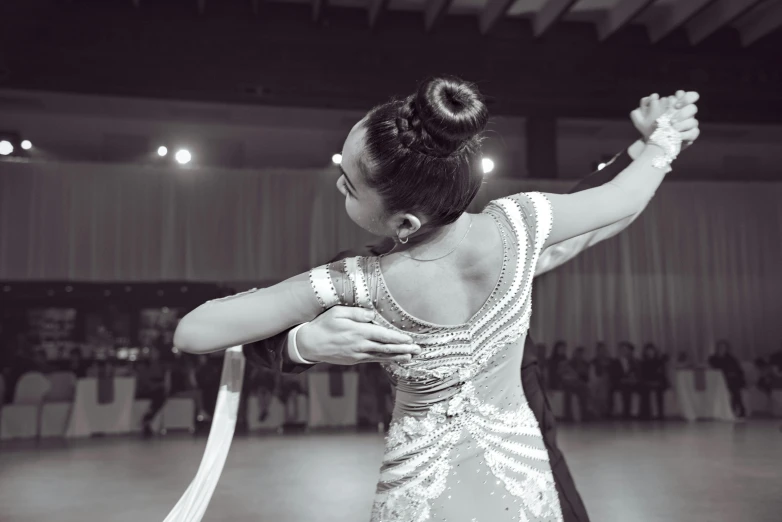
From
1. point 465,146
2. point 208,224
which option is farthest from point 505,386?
Result: point 208,224

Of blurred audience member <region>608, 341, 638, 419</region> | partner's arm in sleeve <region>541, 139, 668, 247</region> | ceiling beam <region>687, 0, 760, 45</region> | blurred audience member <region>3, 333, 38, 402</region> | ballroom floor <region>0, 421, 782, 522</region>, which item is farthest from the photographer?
blurred audience member <region>608, 341, 638, 419</region>

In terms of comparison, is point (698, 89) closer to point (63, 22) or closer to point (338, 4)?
point (338, 4)

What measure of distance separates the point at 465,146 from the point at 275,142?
9.58m

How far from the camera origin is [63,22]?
23.6 feet

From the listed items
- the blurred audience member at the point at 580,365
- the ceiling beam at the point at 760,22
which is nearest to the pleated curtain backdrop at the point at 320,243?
the blurred audience member at the point at 580,365

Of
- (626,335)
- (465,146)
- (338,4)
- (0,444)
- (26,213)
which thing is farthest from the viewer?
(626,335)

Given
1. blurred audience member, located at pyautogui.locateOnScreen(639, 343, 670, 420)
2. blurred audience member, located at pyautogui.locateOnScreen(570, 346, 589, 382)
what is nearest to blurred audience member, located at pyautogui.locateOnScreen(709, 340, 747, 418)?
blurred audience member, located at pyautogui.locateOnScreen(639, 343, 670, 420)

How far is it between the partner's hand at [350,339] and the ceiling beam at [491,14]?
6455 mm

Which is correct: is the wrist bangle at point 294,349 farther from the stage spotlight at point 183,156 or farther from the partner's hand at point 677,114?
the stage spotlight at point 183,156

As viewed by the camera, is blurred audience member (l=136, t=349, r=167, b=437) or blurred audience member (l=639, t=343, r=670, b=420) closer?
blurred audience member (l=136, t=349, r=167, b=437)

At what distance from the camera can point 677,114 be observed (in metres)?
1.31

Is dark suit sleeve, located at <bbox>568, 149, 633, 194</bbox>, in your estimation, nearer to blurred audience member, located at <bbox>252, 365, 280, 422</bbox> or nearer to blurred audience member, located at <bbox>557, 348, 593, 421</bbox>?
blurred audience member, located at <bbox>252, 365, 280, 422</bbox>

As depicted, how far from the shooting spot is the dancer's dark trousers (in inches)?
77.5

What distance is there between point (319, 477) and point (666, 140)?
4.30 meters
